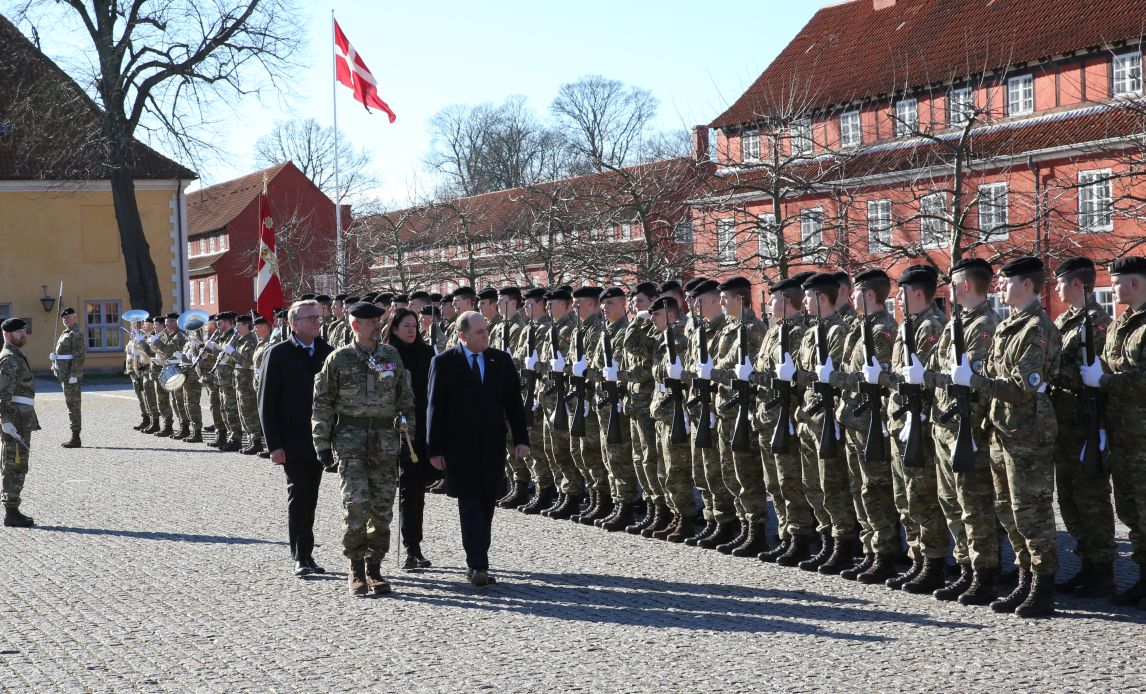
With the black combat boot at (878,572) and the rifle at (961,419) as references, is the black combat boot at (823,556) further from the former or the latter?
the rifle at (961,419)

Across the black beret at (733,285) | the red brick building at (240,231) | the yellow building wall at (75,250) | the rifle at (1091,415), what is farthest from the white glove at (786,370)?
the red brick building at (240,231)

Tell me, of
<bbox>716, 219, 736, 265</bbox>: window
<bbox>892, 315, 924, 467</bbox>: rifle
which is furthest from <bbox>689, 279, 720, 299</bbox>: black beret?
<bbox>716, 219, 736, 265</bbox>: window

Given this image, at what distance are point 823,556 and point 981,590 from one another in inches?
62.4

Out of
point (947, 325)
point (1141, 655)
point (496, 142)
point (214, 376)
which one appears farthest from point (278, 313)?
point (496, 142)

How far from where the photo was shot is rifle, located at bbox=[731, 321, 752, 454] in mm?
9734

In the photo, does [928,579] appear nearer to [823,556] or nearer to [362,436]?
[823,556]

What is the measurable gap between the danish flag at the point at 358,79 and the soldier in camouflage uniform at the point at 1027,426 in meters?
27.5

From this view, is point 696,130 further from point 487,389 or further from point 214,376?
point 487,389

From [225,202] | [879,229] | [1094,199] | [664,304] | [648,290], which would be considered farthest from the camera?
[225,202]

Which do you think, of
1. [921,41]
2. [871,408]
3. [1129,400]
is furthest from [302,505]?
[921,41]

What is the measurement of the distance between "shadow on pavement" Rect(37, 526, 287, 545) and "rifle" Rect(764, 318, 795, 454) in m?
4.15

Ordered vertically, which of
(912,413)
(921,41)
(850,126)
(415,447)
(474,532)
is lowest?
(474,532)

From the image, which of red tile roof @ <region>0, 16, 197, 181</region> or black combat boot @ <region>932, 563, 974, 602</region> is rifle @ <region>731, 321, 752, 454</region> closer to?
black combat boot @ <region>932, 563, 974, 602</region>

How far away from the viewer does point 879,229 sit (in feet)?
64.1
